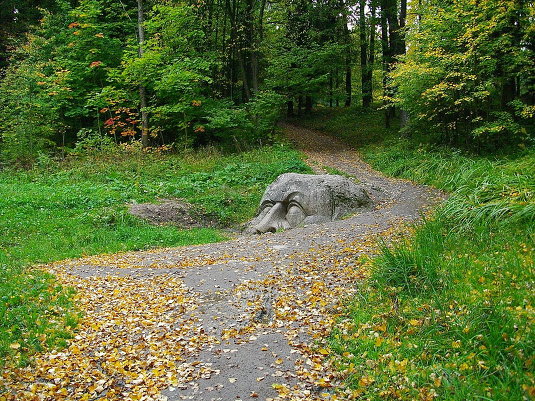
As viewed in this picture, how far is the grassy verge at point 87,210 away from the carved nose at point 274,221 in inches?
51.5

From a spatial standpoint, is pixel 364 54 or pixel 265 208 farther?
pixel 364 54

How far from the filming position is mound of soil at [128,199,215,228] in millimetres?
13391

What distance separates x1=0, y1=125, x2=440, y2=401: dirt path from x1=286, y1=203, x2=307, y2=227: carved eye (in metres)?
2.24

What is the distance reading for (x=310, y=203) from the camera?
41.8 ft

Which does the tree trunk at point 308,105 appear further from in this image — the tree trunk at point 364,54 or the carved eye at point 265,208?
the carved eye at point 265,208

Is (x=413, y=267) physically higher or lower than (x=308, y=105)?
lower

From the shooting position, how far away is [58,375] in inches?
194

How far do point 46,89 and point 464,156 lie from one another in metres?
20.1

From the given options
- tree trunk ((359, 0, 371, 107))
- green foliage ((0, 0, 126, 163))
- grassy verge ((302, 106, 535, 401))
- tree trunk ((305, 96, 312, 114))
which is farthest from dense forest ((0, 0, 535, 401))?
tree trunk ((305, 96, 312, 114))

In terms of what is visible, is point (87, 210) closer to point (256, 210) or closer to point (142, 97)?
point (256, 210)

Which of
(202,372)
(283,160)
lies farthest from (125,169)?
(202,372)

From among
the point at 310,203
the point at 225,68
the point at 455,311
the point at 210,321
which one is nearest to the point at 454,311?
the point at 455,311

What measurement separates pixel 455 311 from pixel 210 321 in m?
3.30

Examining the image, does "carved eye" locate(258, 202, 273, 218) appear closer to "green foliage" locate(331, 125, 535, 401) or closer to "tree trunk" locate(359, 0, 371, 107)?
"green foliage" locate(331, 125, 535, 401)
